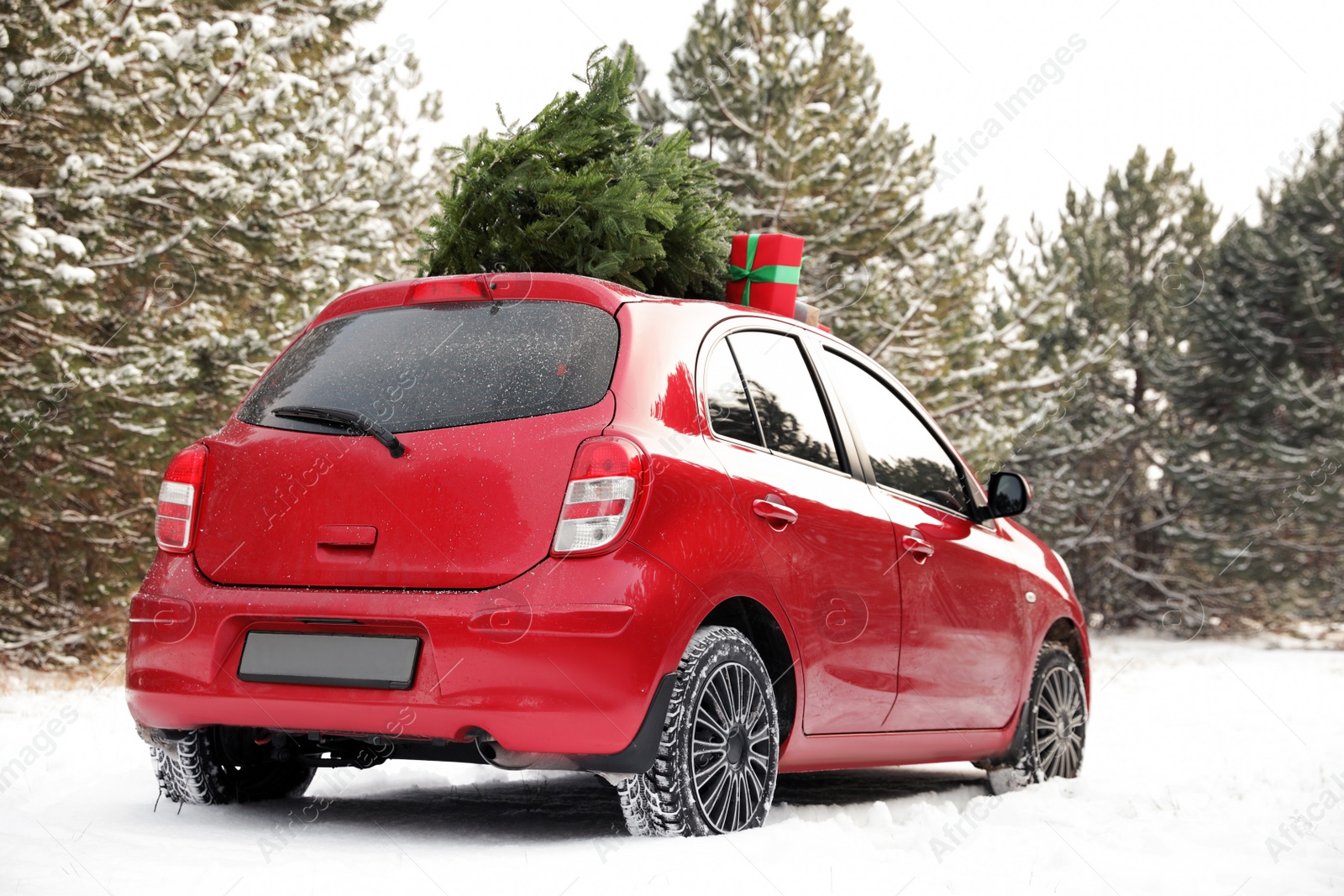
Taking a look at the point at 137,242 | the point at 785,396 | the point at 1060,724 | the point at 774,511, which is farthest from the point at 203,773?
the point at 137,242

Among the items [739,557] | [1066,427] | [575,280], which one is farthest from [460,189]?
[1066,427]

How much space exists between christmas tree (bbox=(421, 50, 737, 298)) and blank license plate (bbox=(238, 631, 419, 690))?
2.00m

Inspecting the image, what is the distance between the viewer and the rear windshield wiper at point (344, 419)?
3.58 meters

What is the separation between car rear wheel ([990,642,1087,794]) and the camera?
18.0 ft

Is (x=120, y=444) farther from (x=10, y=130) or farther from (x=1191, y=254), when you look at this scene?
(x=1191, y=254)

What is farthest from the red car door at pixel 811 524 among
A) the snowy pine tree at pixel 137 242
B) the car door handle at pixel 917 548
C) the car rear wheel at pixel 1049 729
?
the snowy pine tree at pixel 137 242

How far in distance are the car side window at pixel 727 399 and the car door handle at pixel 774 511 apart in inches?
8.4

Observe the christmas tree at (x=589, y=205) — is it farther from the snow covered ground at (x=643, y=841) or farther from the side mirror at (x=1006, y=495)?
the snow covered ground at (x=643, y=841)

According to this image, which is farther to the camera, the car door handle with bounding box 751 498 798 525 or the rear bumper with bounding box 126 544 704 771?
the car door handle with bounding box 751 498 798 525

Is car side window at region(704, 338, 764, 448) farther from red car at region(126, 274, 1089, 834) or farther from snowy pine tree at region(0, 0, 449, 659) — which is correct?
snowy pine tree at region(0, 0, 449, 659)

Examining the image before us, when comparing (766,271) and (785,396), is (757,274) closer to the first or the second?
(766,271)

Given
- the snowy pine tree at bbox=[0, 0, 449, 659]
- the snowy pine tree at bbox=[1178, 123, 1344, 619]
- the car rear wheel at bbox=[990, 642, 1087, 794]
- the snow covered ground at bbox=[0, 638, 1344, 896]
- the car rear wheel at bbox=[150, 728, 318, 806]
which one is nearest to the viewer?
the snow covered ground at bbox=[0, 638, 1344, 896]

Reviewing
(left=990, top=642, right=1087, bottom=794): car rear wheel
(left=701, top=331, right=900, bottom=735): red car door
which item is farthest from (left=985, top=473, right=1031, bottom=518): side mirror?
(left=701, top=331, right=900, bottom=735): red car door

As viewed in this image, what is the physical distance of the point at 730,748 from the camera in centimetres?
363
